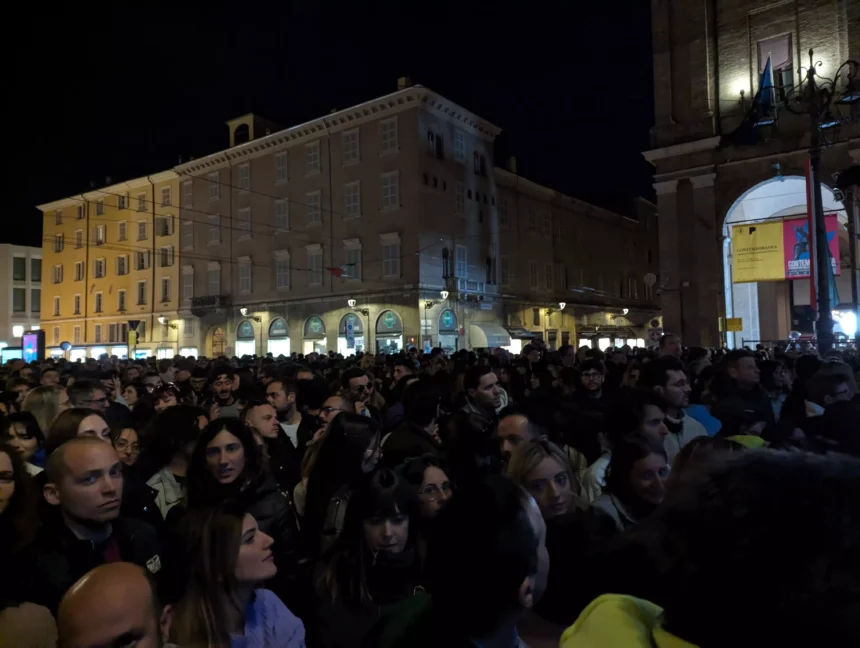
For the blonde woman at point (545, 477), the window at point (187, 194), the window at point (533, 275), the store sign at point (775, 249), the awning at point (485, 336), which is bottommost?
the blonde woman at point (545, 477)

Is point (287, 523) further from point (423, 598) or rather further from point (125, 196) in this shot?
point (125, 196)

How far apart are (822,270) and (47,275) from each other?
57546 mm

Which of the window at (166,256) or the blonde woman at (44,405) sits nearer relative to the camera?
the blonde woman at (44,405)

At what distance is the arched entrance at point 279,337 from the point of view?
121ft

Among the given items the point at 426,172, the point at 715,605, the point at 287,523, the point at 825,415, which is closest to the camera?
the point at 715,605

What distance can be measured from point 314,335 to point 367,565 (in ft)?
109

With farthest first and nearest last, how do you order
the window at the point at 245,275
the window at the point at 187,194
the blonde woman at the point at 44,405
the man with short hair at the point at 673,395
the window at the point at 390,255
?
the window at the point at 187,194
the window at the point at 245,275
the window at the point at 390,255
the blonde woman at the point at 44,405
the man with short hair at the point at 673,395

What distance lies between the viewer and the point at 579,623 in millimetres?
1347

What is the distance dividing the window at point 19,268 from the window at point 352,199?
4032cm

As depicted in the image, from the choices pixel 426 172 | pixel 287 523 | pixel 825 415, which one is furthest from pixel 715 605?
pixel 426 172

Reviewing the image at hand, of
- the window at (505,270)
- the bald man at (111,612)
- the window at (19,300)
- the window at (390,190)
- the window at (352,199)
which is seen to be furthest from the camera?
the window at (19,300)

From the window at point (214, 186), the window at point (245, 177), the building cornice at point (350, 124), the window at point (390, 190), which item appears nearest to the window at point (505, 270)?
the building cornice at point (350, 124)

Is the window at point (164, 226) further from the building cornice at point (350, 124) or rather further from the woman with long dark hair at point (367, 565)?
the woman with long dark hair at point (367, 565)

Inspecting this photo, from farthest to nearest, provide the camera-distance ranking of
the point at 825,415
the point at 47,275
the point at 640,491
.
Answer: the point at 47,275 < the point at 825,415 < the point at 640,491
